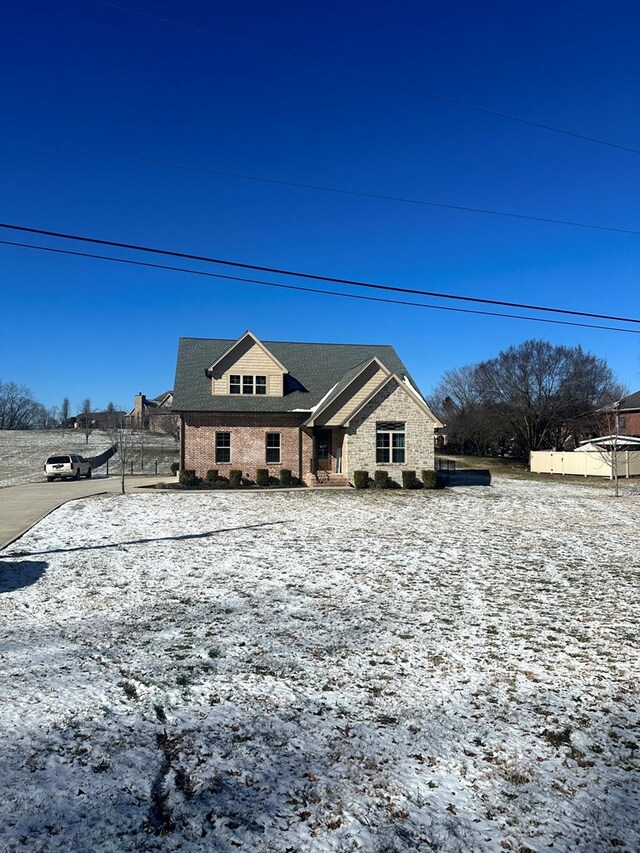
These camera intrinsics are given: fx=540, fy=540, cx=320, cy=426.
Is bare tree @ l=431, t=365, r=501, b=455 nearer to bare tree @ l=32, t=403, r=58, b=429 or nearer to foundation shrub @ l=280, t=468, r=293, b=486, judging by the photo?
foundation shrub @ l=280, t=468, r=293, b=486

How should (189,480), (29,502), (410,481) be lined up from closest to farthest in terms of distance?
1. (29,502)
2. (410,481)
3. (189,480)

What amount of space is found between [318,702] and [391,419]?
63.3 ft

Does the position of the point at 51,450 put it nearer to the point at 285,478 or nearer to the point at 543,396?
the point at 285,478

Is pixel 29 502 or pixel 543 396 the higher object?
pixel 543 396

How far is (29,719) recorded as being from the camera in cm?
448

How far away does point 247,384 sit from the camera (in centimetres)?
2669

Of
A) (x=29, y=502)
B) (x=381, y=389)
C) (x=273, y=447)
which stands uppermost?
(x=381, y=389)

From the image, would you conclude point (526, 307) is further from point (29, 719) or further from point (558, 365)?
point (558, 365)

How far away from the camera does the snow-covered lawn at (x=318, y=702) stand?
338 cm

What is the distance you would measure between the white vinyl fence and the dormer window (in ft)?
65.2

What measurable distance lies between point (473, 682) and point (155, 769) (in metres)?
3.04

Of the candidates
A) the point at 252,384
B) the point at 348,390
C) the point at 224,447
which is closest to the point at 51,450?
the point at 224,447

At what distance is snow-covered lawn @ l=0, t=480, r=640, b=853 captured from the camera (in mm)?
3385

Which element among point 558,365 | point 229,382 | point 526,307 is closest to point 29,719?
point 526,307
